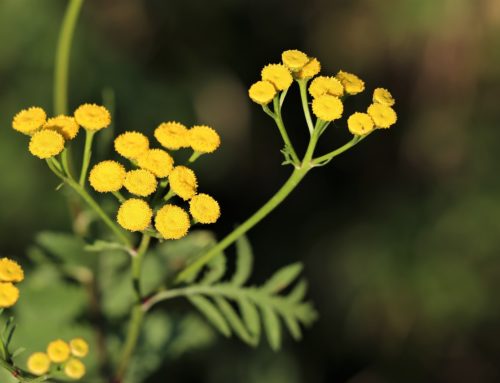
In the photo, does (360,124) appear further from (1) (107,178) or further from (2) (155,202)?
(1) (107,178)

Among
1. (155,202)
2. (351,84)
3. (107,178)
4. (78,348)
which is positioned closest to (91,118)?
(107,178)

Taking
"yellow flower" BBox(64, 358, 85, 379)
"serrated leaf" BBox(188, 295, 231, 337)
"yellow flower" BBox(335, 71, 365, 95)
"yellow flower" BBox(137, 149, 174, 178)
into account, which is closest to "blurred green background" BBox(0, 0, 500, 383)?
"serrated leaf" BBox(188, 295, 231, 337)

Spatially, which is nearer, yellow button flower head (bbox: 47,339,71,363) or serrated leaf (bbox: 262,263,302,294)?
yellow button flower head (bbox: 47,339,71,363)

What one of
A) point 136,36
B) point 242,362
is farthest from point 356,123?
point 136,36

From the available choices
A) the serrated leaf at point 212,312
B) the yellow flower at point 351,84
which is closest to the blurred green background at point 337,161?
the serrated leaf at point 212,312

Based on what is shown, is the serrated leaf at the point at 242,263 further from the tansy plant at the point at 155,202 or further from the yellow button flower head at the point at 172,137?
the yellow button flower head at the point at 172,137

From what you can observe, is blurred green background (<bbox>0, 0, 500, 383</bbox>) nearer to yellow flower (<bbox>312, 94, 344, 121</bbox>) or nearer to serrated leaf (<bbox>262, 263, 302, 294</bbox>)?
serrated leaf (<bbox>262, 263, 302, 294</bbox>)

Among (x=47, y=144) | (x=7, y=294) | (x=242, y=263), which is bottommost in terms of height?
(x=242, y=263)
